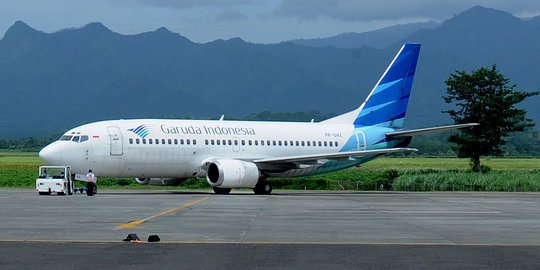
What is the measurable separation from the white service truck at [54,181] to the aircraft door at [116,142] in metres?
2.43

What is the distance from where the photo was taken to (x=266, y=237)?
21.1 metres

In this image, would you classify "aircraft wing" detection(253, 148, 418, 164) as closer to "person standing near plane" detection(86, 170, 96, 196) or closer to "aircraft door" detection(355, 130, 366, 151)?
"aircraft door" detection(355, 130, 366, 151)

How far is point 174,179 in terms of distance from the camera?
173 feet

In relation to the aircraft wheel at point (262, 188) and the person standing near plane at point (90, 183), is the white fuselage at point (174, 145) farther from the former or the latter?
the aircraft wheel at point (262, 188)

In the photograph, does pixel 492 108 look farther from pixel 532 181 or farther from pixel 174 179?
pixel 174 179

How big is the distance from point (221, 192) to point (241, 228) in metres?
26.8

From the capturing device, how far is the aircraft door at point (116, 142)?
46844 mm

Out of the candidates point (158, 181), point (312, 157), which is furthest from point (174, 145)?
point (312, 157)

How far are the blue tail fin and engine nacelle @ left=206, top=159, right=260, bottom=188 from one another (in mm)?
10219

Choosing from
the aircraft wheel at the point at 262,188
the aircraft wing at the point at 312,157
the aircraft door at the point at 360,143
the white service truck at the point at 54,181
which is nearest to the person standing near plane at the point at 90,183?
the white service truck at the point at 54,181

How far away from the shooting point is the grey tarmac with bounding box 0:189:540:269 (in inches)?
631

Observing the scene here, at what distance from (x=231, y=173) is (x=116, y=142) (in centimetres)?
608

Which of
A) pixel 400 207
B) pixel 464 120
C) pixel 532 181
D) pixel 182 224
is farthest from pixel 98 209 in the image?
pixel 464 120

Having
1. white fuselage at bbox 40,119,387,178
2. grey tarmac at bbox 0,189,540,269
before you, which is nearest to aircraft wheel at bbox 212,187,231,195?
white fuselage at bbox 40,119,387,178
